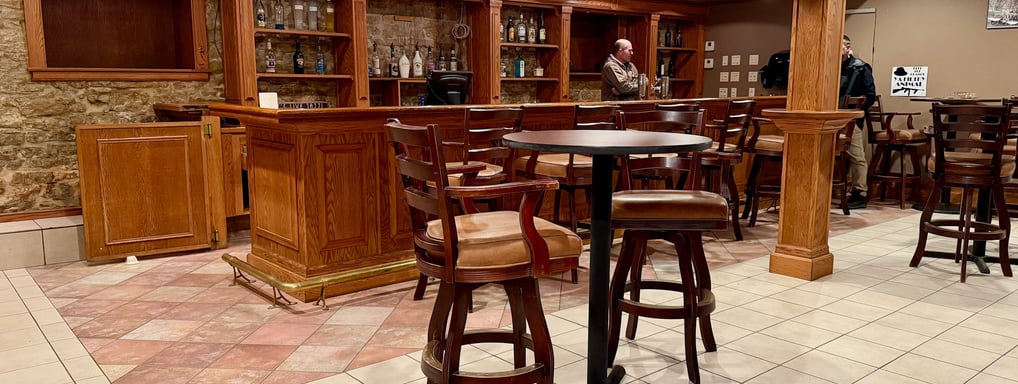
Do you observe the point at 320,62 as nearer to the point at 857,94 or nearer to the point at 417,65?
the point at 417,65

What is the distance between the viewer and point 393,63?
7.30 meters

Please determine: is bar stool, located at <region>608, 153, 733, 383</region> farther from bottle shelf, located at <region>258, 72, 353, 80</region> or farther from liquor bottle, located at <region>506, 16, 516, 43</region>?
liquor bottle, located at <region>506, 16, 516, 43</region>

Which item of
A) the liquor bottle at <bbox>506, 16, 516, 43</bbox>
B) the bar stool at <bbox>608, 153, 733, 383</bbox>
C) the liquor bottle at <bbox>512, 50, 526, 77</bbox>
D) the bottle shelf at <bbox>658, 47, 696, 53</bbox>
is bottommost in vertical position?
the bar stool at <bbox>608, 153, 733, 383</bbox>

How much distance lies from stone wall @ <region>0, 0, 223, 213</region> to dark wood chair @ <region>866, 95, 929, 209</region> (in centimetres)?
650

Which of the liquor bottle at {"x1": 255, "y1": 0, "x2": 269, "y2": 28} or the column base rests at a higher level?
the liquor bottle at {"x1": 255, "y1": 0, "x2": 269, "y2": 28}

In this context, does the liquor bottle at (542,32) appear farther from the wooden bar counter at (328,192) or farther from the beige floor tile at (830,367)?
the beige floor tile at (830,367)

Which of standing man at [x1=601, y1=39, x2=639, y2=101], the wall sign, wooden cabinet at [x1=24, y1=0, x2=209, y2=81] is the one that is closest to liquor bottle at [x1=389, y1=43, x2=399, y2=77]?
wooden cabinet at [x1=24, y1=0, x2=209, y2=81]

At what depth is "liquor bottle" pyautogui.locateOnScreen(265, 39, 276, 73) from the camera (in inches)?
253

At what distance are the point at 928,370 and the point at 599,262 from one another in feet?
4.90

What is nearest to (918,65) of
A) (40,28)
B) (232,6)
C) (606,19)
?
(606,19)

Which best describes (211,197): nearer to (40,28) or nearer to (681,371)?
(40,28)

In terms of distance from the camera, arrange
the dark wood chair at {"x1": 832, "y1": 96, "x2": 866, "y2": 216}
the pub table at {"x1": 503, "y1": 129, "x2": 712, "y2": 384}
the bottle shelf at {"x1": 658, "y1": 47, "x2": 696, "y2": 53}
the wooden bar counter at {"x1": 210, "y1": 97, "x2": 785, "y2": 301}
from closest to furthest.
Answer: the pub table at {"x1": 503, "y1": 129, "x2": 712, "y2": 384} < the wooden bar counter at {"x1": 210, "y1": 97, "x2": 785, "y2": 301} < the dark wood chair at {"x1": 832, "y1": 96, "x2": 866, "y2": 216} < the bottle shelf at {"x1": 658, "y1": 47, "x2": 696, "y2": 53}

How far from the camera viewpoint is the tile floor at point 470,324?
2957mm

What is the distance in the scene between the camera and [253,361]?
3.07m
